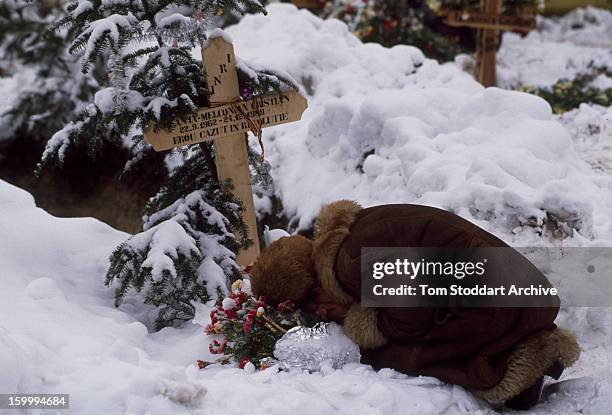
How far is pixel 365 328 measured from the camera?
2.80 m

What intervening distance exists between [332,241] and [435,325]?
2.02 ft

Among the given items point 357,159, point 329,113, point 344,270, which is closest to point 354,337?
point 344,270

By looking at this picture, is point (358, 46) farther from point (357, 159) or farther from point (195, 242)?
point (195, 242)

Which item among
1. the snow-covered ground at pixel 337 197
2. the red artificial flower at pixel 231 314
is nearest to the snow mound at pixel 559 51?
the snow-covered ground at pixel 337 197

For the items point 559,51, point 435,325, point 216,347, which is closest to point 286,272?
point 216,347

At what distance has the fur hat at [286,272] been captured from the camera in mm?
2939

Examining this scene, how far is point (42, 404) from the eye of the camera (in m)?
2.17

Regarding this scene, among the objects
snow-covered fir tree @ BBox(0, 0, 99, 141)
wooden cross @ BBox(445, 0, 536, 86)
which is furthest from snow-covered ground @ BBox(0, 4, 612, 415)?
snow-covered fir tree @ BBox(0, 0, 99, 141)

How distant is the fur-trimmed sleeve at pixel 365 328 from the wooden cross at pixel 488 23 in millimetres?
5698

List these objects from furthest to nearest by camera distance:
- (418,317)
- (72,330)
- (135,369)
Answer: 1. (72,330)
2. (418,317)
3. (135,369)

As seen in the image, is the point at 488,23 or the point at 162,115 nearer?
the point at 162,115

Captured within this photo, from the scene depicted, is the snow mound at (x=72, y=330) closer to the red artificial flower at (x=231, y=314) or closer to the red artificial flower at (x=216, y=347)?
the red artificial flower at (x=216, y=347)

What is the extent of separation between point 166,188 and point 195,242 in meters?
→ 0.58

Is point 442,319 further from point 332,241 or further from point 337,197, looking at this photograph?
point 337,197
